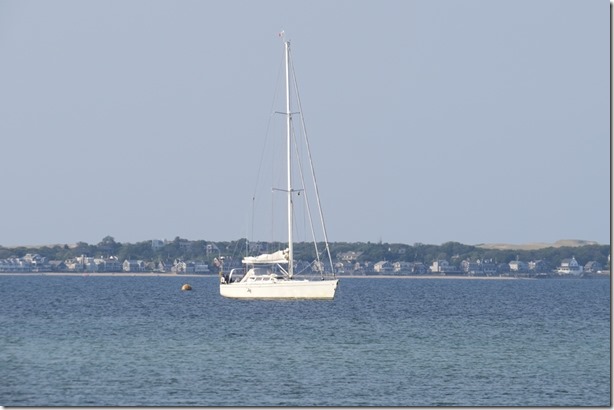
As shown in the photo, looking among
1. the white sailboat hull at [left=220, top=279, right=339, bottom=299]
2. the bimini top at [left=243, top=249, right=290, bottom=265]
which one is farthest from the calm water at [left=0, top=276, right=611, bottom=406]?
the bimini top at [left=243, top=249, right=290, bottom=265]

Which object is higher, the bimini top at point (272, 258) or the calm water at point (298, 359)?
the bimini top at point (272, 258)

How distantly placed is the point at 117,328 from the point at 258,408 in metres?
24.8

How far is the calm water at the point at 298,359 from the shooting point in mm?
32688

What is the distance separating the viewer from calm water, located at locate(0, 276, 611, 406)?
32.7 m

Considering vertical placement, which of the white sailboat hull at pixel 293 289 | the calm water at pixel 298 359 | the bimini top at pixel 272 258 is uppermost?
the bimini top at pixel 272 258

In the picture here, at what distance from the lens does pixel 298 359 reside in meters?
40.5

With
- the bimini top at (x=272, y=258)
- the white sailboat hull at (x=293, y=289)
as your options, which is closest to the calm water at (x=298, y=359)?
the white sailboat hull at (x=293, y=289)

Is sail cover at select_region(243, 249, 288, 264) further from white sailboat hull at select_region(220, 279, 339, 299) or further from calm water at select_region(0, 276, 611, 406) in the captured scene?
calm water at select_region(0, 276, 611, 406)

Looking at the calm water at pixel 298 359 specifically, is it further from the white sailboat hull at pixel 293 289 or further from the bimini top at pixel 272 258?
the bimini top at pixel 272 258

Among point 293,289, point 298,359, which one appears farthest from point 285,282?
point 298,359

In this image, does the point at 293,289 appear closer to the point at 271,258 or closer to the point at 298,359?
the point at 271,258

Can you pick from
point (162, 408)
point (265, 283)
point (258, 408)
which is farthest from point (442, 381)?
point (265, 283)

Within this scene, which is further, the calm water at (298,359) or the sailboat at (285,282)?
the sailboat at (285,282)

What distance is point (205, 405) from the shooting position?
102 feet
